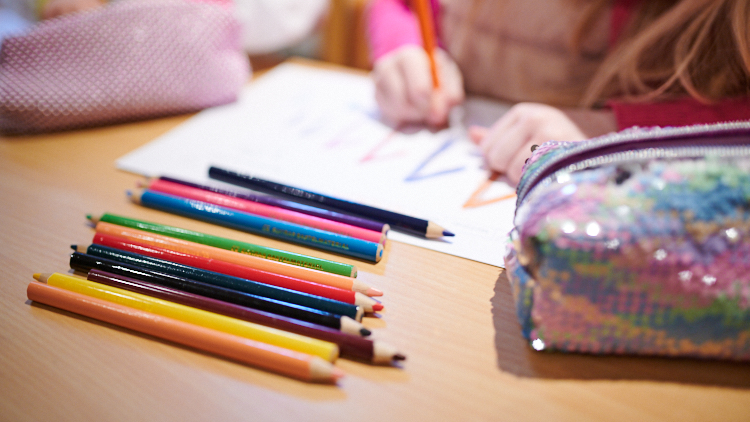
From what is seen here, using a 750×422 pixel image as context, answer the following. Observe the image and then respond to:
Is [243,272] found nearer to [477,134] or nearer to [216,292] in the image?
[216,292]

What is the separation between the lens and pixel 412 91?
44cm

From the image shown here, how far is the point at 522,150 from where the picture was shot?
0.36 m

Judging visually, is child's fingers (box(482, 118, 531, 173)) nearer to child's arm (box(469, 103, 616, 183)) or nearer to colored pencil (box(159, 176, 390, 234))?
child's arm (box(469, 103, 616, 183))

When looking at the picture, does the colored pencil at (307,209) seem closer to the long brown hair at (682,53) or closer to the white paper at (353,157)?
the white paper at (353,157)

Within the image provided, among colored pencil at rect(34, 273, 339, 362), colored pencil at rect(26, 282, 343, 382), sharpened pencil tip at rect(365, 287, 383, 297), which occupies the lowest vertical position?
colored pencil at rect(26, 282, 343, 382)

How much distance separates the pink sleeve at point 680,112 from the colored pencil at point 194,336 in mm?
313

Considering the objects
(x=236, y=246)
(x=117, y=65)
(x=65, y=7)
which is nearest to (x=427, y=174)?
(x=236, y=246)

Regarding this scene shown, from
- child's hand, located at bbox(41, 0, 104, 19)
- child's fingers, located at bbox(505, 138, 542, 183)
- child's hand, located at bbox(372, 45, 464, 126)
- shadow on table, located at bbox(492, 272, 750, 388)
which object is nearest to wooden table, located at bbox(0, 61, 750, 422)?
shadow on table, located at bbox(492, 272, 750, 388)

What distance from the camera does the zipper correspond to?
215 mm

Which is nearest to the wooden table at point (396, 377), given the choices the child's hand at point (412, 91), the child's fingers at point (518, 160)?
the child's fingers at point (518, 160)

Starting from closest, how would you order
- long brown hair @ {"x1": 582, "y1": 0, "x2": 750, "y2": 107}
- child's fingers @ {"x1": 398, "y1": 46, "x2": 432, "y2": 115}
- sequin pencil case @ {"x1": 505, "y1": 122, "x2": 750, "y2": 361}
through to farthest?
sequin pencil case @ {"x1": 505, "y1": 122, "x2": 750, "y2": 361} < long brown hair @ {"x1": 582, "y1": 0, "x2": 750, "y2": 107} < child's fingers @ {"x1": 398, "y1": 46, "x2": 432, "y2": 115}

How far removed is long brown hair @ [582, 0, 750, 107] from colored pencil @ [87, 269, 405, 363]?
1.02ft

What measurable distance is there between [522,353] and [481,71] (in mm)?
362

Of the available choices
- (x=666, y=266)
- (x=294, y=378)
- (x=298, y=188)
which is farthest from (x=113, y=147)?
(x=666, y=266)
